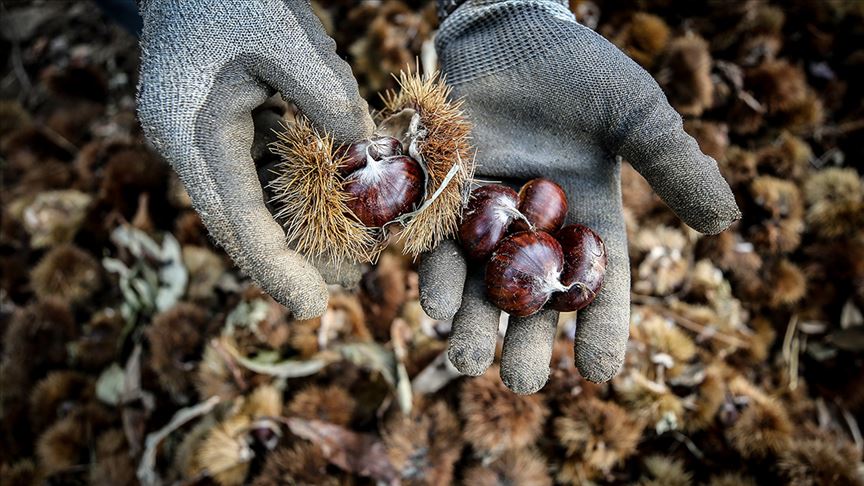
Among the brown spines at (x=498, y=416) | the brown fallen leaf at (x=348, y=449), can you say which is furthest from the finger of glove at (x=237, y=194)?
the brown spines at (x=498, y=416)

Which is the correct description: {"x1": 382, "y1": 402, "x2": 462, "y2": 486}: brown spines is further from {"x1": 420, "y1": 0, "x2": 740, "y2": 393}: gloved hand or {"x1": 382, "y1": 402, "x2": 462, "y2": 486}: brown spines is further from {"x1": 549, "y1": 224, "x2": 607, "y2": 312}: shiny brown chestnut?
{"x1": 549, "y1": 224, "x2": 607, "y2": 312}: shiny brown chestnut

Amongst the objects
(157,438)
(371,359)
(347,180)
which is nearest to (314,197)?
(347,180)

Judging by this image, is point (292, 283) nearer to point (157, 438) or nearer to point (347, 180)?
point (347, 180)

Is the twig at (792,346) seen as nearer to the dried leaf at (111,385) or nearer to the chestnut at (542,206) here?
the chestnut at (542,206)

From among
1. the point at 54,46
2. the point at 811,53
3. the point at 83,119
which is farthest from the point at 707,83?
the point at 54,46

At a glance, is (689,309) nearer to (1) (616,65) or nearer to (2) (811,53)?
(1) (616,65)
